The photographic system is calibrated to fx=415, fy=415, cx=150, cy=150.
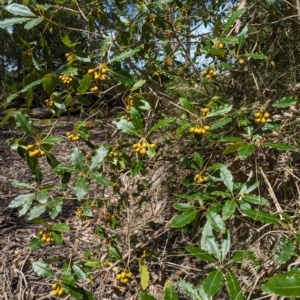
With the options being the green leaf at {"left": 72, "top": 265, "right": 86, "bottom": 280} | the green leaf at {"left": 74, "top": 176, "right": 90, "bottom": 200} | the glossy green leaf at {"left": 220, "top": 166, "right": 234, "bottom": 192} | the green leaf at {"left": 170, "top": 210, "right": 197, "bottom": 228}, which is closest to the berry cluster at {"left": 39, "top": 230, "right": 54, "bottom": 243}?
the green leaf at {"left": 72, "top": 265, "right": 86, "bottom": 280}

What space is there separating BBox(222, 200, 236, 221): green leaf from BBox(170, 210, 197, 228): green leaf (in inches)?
5.7

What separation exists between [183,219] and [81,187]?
39cm

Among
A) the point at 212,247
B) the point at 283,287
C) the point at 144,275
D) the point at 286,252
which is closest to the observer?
the point at 283,287

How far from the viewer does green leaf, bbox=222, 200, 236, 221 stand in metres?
1.41

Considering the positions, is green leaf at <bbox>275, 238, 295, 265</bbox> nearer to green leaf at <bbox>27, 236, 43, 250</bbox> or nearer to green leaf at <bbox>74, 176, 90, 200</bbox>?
green leaf at <bbox>74, 176, 90, 200</bbox>

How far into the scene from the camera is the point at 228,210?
1.43 m

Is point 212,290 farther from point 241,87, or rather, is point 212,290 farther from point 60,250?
point 60,250

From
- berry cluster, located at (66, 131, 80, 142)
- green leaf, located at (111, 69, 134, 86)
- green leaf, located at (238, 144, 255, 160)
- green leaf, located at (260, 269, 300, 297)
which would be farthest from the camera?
berry cluster, located at (66, 131, 80, 142)

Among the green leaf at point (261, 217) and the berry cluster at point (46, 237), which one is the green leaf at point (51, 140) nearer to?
the berry cluster at point (46, 237)

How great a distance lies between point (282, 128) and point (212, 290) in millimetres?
845

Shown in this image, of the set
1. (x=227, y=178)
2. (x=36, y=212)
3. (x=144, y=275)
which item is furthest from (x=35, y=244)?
(x=227, y=178)

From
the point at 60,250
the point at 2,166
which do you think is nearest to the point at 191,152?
the point at 60,250

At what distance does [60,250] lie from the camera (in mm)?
2861

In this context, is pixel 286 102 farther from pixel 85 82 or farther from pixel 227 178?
pixel 85 82
